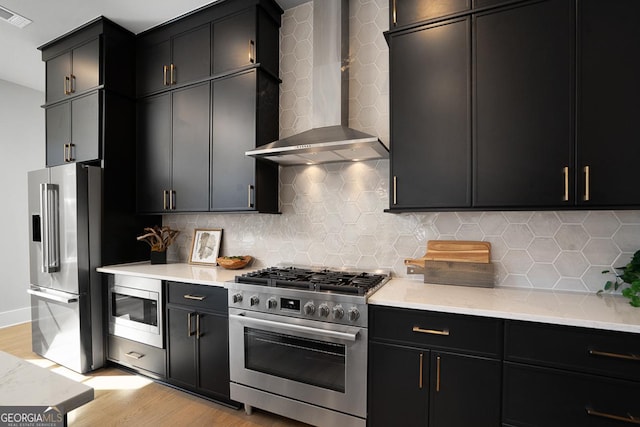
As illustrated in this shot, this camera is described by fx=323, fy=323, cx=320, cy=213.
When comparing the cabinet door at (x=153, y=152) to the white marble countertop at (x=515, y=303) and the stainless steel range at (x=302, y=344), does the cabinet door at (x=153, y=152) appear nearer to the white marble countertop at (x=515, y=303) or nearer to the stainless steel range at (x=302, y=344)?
the white marble countertop at (x=515, y=303)

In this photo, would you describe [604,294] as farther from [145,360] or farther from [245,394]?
[145,360]

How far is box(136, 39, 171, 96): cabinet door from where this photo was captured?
9.66ft

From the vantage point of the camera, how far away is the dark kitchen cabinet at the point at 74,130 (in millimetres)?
2961

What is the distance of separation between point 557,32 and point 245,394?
281 cm

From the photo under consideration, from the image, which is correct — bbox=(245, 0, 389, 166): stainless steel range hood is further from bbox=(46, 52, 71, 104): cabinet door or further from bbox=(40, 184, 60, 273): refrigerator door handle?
bbox=(46, 52, 71, 104): cabinet door

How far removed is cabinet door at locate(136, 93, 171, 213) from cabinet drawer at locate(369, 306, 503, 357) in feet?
7.41

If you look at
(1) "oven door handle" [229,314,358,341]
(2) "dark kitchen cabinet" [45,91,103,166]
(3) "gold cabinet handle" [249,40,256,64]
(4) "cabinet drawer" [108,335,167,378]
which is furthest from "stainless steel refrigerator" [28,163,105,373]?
(3) "gold cabinet handle" [249,40,256,64]

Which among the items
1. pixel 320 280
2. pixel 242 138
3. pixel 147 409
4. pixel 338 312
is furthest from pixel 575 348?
pixel 147 409

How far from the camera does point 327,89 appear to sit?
242 cm

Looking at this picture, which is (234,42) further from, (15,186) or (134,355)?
(15,186)

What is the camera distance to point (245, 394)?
2.16 m

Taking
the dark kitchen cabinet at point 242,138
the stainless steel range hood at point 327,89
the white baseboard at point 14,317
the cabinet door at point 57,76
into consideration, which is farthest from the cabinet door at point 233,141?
the white baseboard at point 14,317

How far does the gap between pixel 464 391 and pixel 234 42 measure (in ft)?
9.34

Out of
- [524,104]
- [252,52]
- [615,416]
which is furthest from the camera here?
[252,52]
